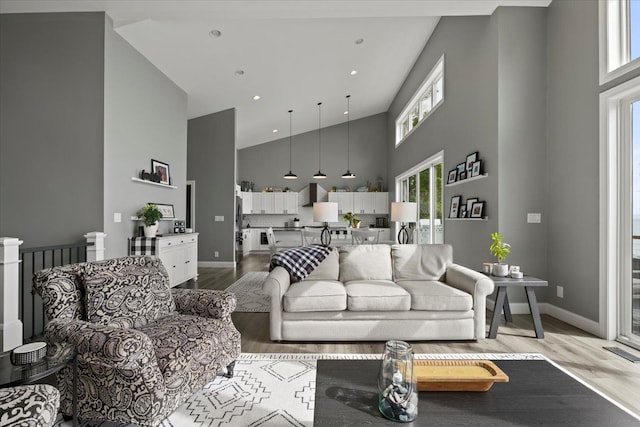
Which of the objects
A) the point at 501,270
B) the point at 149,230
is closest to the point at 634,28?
the point at 501,270

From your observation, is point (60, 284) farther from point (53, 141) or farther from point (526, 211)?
point (526, 211)

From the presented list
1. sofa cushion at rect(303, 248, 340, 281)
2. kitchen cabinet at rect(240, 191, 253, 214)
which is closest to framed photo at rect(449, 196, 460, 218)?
sofa cushion at rect(303, 248, 340, 281)

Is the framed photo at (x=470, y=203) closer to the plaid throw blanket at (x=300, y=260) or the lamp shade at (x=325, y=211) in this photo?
the lamp shade at (x=325, y=211)

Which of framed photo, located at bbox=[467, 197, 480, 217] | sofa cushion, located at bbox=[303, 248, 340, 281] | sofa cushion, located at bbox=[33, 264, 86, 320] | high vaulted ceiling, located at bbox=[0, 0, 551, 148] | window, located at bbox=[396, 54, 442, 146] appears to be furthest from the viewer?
window, located at bbox=[396, 54, 442, 146]

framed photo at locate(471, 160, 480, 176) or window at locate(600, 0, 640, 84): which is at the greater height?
window at locate(600, 0, 640, 84)

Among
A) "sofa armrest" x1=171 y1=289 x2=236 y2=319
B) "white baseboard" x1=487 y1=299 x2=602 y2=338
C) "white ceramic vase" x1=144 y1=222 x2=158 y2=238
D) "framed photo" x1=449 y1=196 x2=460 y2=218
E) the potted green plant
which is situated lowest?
"white baseboard" x1=487 y1=299 x2=602 y2=338

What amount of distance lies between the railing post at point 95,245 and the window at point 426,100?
17.4 ft

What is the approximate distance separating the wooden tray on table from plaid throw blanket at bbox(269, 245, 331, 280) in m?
1.92

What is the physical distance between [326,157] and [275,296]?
812 centimetres

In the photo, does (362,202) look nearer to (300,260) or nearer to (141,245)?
(141,245)

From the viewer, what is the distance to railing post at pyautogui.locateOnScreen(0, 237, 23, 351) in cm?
275

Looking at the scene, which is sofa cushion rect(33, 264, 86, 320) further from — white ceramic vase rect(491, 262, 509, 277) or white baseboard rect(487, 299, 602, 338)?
white baseboard rect(487, 299, 602, 338)

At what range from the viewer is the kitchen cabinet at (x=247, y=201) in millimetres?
9924

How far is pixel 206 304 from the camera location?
7.60 ft
